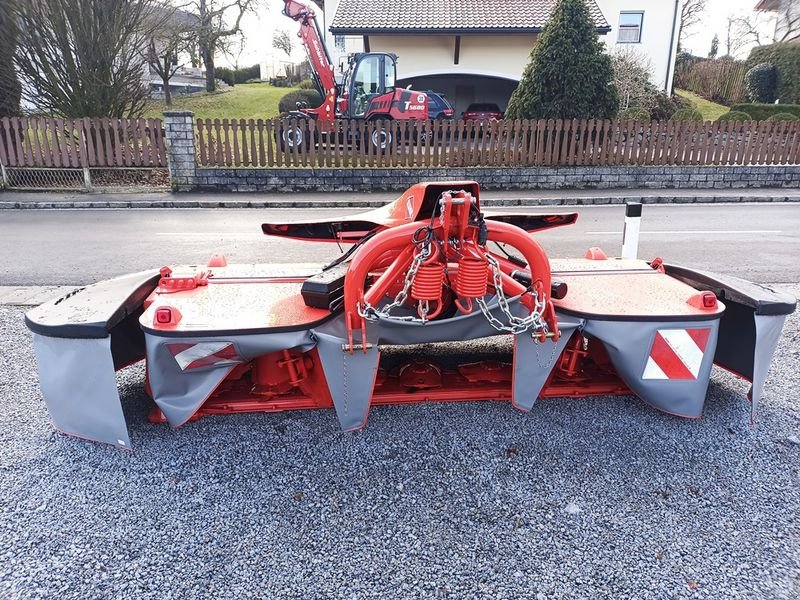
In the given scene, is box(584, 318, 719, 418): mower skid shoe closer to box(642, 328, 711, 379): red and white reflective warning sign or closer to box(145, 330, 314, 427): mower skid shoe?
box(642, 328, 711, 379): red and white reflective warning sign

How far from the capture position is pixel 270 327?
275 cm

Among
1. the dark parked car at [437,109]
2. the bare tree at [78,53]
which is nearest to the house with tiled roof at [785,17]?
the dark parked car at [437,109]

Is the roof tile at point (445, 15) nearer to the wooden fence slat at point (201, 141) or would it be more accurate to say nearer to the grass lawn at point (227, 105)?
the grass lawn at point (227, 105)

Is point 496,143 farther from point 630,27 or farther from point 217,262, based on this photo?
point 630,27

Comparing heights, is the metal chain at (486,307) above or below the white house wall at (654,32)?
below

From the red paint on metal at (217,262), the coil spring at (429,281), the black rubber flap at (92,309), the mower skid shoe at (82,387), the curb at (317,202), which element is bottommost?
the curb at (317,202)

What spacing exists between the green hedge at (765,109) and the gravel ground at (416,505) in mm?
26681

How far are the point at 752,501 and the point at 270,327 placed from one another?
95.1 inches

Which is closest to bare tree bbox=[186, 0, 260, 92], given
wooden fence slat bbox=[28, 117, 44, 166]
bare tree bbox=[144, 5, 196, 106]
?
bare tree bbox=[144, 5, 196, 106]

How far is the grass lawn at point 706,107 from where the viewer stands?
27.0m

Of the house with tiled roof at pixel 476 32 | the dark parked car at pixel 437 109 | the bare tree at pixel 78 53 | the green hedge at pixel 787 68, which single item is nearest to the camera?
the bare tree at pixel 78 53

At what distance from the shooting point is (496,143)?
14.3 m

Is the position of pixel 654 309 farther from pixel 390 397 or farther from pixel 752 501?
pixel 390 397

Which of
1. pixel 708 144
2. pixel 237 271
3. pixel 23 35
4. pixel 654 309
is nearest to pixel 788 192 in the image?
pixel 708 144
